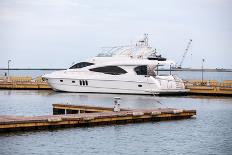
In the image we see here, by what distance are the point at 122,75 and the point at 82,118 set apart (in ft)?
98.5

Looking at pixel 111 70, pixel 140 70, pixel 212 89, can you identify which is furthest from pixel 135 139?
pixel 212 89

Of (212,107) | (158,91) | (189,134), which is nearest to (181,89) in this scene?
(158,91)

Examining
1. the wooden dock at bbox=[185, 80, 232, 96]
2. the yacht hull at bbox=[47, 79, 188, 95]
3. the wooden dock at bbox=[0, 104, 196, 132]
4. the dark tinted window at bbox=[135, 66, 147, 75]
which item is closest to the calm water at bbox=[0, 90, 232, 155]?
the wooden dock at bbox=[0, 104, 196, 132]

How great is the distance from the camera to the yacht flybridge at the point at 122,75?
60.1m

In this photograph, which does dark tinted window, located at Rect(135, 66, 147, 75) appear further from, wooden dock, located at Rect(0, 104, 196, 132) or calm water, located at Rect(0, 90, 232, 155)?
wooden dock, located at Rect(0, 104, 196, 132)

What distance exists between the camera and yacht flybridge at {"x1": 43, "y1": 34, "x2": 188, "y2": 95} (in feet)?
197

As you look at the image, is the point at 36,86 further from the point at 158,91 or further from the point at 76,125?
the point at 76,125

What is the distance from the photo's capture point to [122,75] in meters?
60.8

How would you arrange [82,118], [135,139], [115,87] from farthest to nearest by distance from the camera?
[115,87]
[82,118]
[135,139]

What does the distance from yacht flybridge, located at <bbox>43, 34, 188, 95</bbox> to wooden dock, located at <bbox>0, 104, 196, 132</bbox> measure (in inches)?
881

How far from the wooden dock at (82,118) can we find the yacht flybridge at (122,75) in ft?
73.4

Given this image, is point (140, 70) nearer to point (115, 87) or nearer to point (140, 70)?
point (140, 70)

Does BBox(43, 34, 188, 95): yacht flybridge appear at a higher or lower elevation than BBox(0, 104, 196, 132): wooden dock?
higher

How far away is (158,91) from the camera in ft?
196
